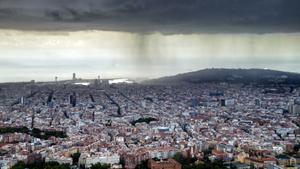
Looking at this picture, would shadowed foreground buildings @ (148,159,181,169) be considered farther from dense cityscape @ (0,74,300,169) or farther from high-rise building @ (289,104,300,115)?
high-rise building @ (289,104,300,115)

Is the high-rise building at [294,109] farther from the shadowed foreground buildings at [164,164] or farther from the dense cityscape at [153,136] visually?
the shadowed foreground buildings at [164,164]

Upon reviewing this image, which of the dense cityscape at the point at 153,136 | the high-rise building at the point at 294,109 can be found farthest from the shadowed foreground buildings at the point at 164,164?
the high-rise building at the point at 294,109

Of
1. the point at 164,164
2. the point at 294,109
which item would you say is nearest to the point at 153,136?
the point at 164,164

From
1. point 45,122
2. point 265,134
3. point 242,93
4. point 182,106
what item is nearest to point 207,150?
point 265,134

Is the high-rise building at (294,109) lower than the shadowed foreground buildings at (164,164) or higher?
higher

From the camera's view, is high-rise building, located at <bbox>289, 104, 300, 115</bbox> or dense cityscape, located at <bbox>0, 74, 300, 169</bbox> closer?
dense cityscape, located at <bbox>0, 74, 300, 169</bbox>

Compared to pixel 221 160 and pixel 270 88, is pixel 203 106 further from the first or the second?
pixel 221 160

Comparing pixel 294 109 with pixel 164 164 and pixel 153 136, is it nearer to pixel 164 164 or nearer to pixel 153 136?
pixel 153 136

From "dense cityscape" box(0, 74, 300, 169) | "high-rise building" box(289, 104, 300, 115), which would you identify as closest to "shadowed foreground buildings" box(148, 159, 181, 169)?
"dense cityscape" box(0, 74, 300, 169)
